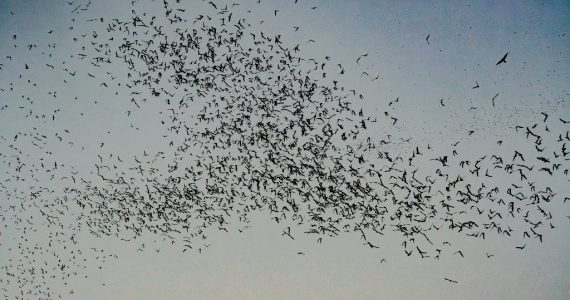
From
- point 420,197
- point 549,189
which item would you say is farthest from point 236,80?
point 549,189

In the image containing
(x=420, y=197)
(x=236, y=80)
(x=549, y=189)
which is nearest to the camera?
(x=549, y=189)

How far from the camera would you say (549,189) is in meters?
6.97

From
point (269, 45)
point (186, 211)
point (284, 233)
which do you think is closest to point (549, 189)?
point (284, 233)

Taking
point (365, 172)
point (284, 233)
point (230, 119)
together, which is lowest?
point (284, 233)

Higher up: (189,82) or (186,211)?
(189,82)

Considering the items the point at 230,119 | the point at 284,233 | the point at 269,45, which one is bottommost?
the point at 284,233

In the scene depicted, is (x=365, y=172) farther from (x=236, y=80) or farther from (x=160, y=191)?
(x=160, y=191)

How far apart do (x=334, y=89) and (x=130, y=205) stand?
219 inches

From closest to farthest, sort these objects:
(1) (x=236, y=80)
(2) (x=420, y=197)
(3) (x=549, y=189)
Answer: (3) (x=549, y=189)
(2) (x=420, y=197)
(1) (x=236, y=80)

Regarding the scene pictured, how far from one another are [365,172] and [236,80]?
3.54 metres

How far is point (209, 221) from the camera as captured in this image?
8070 mm

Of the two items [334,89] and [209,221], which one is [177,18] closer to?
[334,89]

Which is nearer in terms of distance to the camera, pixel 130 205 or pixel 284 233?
pixel 284 233

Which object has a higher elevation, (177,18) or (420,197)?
(177,18)
